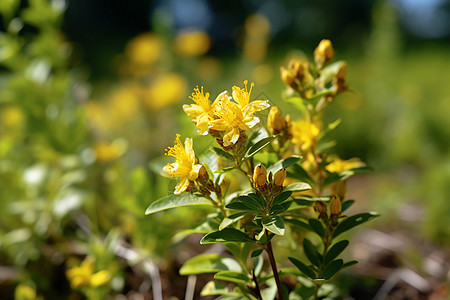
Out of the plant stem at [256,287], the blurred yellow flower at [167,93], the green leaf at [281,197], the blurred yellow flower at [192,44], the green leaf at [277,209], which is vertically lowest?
the plant stem at [256,287]

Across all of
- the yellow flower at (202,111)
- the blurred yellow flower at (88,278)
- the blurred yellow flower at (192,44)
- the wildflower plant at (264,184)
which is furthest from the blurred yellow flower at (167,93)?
the yellow flower at (202,111)

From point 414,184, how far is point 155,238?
59.6 inches

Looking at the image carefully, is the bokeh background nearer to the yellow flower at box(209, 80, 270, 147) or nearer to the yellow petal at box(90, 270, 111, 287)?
the yellow petal at box(90, 270, 111, 287)

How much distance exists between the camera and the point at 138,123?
351cm

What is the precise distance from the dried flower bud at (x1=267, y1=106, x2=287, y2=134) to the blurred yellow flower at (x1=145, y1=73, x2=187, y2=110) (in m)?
2.31

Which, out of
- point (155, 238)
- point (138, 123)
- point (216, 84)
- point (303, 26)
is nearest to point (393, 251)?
point (155, 238)

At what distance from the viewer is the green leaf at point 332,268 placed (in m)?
0.80

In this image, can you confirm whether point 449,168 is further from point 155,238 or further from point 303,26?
point 303,26

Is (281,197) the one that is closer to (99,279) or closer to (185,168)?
(185,168)

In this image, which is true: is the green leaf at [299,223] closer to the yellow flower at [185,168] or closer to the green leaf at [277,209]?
the green leaf at [277,209]

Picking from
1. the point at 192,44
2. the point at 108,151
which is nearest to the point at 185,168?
the point at 108,151

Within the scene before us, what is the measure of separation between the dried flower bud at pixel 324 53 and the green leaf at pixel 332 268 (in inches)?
16.7

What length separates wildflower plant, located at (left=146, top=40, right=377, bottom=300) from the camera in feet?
2.52

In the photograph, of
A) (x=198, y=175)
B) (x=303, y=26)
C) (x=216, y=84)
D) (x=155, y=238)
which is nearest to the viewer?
(x=198, y=175)
